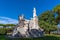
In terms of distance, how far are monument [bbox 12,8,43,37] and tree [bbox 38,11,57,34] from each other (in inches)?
794

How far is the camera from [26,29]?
2812 centimetres

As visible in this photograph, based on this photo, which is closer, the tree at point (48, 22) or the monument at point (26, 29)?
the monument at point (26, 29)

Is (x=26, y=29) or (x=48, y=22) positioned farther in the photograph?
(x=48, y=22)

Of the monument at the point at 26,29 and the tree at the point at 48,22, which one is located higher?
the tree at the point at 48,22

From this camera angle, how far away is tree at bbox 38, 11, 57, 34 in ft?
170

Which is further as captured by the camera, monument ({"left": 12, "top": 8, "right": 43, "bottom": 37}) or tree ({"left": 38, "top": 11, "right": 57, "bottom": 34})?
→ tree ({"left": 38, "top": 11, "right": 57, "bottom": 34})

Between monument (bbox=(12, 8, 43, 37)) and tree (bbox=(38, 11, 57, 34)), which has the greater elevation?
tree (bbox=(38, 11, 57, 34))

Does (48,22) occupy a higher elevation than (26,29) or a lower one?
higher

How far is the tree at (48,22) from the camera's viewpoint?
51812mm

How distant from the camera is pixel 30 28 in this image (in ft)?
99.5

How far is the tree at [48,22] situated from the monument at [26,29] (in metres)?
20.2

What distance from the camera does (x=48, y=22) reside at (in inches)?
2216

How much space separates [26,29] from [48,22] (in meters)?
29.0

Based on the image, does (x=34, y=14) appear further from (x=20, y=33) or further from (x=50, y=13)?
(x=50, y=13)
